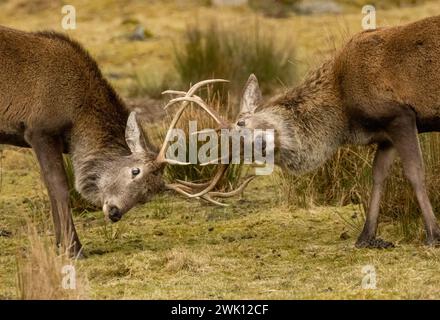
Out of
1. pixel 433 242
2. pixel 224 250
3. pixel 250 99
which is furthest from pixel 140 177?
pixel 433 242

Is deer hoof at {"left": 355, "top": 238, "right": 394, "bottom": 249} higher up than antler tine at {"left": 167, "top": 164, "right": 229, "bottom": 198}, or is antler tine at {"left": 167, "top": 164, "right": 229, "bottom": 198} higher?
antler tine at {"left": 167, "top": 164, "right": 229, "bottom": 198}

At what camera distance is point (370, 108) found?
9.55m

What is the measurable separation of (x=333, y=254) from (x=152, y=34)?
13.4 meters

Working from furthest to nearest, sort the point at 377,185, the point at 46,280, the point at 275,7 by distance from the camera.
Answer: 1. the point at 275,7
2. the point at 377,185
3. the point at 46,280

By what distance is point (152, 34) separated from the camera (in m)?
22.4

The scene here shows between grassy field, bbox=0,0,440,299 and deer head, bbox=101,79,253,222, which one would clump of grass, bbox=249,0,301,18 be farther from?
deer head, bbox=101,79,253,222

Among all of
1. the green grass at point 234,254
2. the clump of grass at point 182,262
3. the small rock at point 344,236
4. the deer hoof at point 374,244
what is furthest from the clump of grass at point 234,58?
the clump of grass at point 182,262

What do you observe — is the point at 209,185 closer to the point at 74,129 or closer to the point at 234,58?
the point at 74,129

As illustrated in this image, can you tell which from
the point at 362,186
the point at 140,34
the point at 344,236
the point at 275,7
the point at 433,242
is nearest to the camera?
the point at 433,242

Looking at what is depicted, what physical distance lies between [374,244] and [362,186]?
1.11 m

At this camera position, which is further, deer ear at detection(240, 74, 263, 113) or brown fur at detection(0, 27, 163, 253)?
deer ear at detection(240, 74, 263, 113)

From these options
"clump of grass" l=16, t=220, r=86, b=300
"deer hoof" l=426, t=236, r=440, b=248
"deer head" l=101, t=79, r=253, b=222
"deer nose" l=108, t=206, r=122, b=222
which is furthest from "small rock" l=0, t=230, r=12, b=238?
"deer hoof" l=426, t=236, r=440, b=248

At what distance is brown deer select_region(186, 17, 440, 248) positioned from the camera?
9492 millimetres

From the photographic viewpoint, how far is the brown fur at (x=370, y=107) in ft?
31.1
